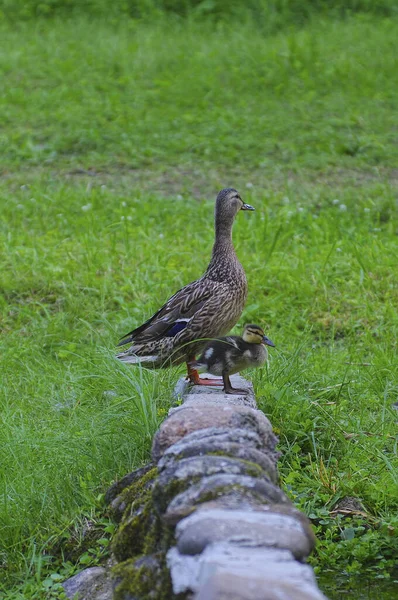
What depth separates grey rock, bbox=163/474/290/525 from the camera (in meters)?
3.25

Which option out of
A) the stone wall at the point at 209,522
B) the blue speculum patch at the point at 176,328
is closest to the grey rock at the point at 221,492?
the stone wall at the point at 209,522

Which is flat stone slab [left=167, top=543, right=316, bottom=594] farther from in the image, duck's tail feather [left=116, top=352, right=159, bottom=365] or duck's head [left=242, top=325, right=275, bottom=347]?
duck's tail feather [left=116, top=352, right=159, bottom=365]

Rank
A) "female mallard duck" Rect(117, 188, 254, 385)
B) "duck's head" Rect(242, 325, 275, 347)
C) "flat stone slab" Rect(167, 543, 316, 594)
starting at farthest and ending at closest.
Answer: "female mallard duck" Rect(117, 188, 254, 385), "duck's head" Rect(242, 325, 275, 347), "flat stone slab" Rect(167, 543, 316, 594)

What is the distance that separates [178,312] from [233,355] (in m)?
0.56

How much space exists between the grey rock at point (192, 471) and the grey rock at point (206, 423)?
0.35 m

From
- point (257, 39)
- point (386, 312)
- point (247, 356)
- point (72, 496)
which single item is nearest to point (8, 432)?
point (72, 496)

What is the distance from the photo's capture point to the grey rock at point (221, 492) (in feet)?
10.7

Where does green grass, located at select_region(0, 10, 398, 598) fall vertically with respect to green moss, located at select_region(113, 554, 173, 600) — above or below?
below

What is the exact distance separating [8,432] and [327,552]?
177 centimetres

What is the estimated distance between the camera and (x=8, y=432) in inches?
206

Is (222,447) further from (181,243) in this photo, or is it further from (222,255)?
(181,243)

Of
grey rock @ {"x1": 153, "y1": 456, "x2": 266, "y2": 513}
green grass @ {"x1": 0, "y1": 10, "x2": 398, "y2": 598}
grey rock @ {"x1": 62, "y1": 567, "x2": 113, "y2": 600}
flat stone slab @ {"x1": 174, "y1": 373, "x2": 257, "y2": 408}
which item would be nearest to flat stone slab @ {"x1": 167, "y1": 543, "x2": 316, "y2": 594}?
grey rock @ {"x1": 153, "y1": 456, "x2": 266, "y2": 513}

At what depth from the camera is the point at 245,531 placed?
296cm

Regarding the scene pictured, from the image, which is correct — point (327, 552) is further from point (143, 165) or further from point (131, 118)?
point (131, 118)
